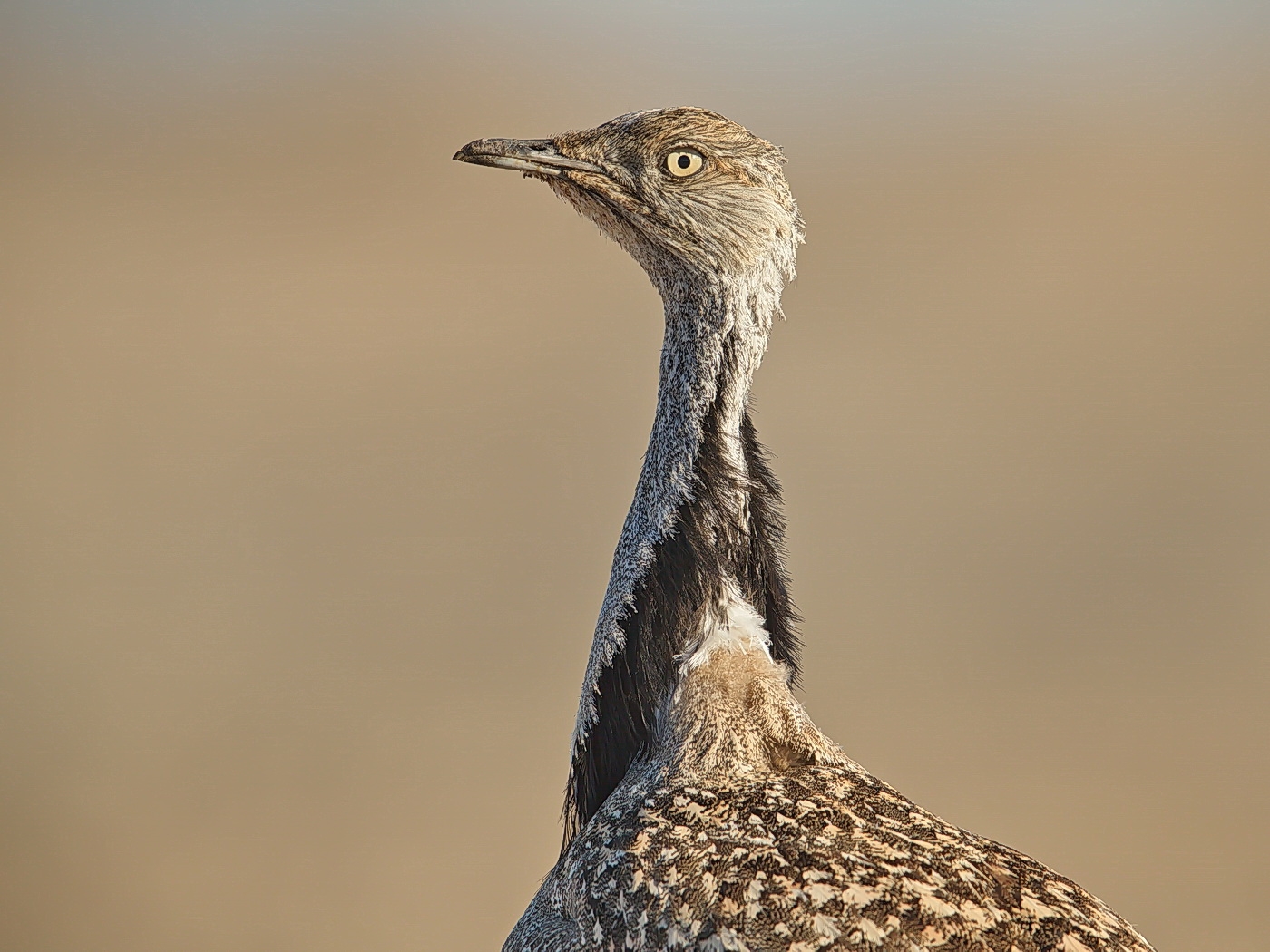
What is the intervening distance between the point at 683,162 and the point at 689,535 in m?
0.82

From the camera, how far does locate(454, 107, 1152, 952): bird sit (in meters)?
2.18

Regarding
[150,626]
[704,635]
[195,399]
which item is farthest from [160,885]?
[195,399]

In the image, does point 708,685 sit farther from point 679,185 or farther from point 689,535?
point 679,185

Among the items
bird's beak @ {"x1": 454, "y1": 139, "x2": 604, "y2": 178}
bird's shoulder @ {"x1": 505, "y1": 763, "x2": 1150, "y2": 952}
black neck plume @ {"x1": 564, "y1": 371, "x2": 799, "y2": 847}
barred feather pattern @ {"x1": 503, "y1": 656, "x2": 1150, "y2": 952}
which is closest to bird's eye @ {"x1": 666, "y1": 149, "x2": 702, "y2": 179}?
bird's beak @ {"x1": 454, "y1": 139, "x2": 604, "y2": 178}

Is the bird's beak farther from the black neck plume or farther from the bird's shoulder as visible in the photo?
the bird's shoulder

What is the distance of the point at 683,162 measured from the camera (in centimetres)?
278

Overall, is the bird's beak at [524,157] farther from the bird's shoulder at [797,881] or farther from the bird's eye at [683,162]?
the bird's shoulder at [797,881]

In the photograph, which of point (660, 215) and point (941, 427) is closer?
point (660, 215)

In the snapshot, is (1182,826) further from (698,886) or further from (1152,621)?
(698,886)

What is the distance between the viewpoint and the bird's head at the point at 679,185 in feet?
8.97

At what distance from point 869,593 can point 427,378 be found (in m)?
5.28

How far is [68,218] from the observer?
15656 millimetres

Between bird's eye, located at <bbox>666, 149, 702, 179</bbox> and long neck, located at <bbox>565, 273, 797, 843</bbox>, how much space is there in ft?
0.80

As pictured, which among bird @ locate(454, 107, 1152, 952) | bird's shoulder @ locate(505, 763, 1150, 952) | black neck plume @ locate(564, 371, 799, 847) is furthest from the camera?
black neck plume @ locate(564, 371, 799, 847)
